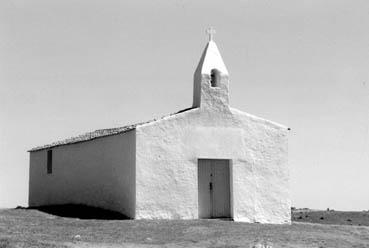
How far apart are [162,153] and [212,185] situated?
2.69 m

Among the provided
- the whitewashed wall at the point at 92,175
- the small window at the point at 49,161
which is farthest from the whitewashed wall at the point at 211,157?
the small window at the point at 49,161

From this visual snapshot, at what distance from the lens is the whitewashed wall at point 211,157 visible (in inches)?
910

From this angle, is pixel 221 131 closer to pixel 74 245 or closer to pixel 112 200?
pixel 112 200

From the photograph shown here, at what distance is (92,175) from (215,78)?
7.09 metres

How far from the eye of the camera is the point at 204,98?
81.4 feet

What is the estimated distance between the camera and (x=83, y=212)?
2481cm

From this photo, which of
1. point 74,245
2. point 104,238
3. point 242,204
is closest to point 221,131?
point 242,204

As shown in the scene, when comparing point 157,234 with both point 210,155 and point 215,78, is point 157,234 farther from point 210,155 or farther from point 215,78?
point 215,78

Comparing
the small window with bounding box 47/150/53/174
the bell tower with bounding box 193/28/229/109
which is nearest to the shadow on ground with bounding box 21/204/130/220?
the small window with bounding box 47/150/53/174

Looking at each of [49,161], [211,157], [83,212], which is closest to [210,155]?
[211,157]

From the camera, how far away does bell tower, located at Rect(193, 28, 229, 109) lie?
81.6 ft

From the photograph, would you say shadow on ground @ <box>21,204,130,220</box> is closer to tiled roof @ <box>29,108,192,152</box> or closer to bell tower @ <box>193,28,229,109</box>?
tiled roof @ <box>29,108,192,152</box>

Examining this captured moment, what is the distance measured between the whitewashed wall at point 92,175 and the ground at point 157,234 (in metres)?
1.95

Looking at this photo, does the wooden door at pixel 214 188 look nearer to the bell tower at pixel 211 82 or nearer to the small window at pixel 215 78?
the bell tower at pixel 211 82
